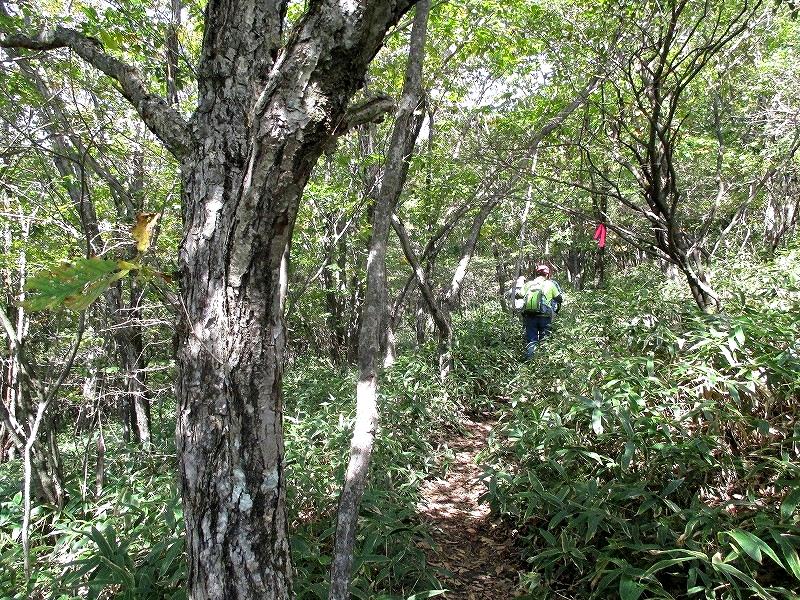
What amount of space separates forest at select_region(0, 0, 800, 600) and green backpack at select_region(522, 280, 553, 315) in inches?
2.1

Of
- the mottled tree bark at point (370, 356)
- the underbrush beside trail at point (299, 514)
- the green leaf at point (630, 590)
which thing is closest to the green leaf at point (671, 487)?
the green leaf at point (630, 590)

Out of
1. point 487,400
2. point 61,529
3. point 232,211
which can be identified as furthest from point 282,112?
point 487,400

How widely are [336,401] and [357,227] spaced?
11.4 ft

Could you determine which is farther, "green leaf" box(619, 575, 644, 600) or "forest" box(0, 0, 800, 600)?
"green leaf" box(619, 575, 644, 600)

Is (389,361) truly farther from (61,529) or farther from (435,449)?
(61,529)

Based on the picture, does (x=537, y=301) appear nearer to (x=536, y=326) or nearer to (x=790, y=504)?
(x=536, y=326)

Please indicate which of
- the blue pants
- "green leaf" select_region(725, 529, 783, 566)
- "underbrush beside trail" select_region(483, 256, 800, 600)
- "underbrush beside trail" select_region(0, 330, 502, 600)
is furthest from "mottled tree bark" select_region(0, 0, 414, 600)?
the blue pants

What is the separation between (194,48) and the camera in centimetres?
602

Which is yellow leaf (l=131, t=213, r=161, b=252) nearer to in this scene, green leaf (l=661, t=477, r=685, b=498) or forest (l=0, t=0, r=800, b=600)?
forest (l=0, t=0, r=800, b=600)

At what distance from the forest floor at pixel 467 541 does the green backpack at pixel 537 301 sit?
138 inches

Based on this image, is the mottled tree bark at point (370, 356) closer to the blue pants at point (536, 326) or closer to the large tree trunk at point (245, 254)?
the large tree trunk at point (245, 254)

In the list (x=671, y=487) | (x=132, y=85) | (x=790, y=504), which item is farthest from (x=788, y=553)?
(x=132, y=85)

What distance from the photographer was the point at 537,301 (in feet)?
27.4

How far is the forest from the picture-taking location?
1837 mm
